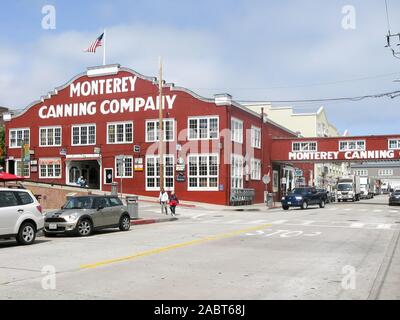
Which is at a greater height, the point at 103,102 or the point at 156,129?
the point at 103,102

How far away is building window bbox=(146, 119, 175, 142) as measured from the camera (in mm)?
43281

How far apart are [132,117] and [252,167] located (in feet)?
38.7

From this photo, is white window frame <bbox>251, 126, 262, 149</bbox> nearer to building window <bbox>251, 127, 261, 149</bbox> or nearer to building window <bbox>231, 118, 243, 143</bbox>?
building window <bbox>251, 127, 261, 149</bbox>

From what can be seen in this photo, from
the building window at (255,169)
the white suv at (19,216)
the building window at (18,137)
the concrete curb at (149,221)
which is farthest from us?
the building window at (18,137)

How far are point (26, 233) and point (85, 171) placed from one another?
34368mm

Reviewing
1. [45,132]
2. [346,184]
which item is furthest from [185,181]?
[346,184]

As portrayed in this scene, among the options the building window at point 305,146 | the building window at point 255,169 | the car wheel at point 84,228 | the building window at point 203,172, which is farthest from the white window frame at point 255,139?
the car wheel at point 84,228

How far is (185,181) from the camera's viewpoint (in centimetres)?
4269

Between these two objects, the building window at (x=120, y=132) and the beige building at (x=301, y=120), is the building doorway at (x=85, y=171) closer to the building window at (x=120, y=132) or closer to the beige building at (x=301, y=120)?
the building window at (x=120, y=132)

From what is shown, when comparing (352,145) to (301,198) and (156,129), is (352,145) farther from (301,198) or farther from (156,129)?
(156,129)

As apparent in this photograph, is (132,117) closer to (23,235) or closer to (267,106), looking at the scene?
(23,235)

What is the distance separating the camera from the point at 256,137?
4922 centimetres

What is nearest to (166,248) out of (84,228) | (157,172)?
(84,228)

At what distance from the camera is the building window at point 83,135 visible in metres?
47.0
